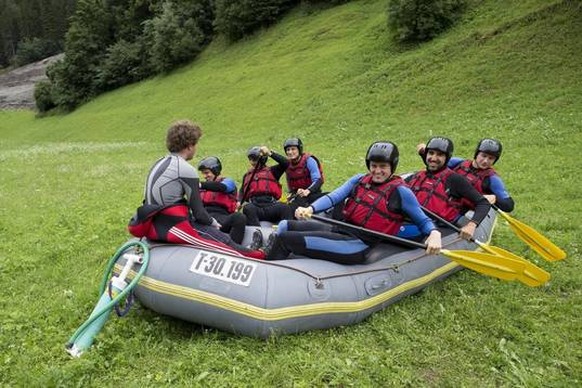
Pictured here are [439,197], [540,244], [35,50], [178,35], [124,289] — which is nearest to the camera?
[124,289]

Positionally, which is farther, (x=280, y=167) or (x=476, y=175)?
(x=280, y=167)

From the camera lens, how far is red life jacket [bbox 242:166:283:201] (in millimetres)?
8594

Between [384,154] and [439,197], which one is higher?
[384,154]

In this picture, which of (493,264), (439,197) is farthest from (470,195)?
(493,264)

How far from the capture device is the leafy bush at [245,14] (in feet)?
142

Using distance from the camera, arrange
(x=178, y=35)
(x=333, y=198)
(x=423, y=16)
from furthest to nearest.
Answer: (x=178, y=35), (x=423, y=16), (x=333, y=198)

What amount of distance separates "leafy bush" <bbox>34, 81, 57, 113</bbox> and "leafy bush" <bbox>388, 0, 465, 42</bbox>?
135 ft

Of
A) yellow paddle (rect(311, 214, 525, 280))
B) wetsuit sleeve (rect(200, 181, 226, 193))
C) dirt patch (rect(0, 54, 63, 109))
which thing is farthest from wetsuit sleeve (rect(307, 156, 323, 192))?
dirt patch (rect(0, 54, 63, 109))

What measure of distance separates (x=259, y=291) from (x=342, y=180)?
824cm

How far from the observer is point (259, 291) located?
490 centimetres

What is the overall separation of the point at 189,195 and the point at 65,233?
4.38 metres

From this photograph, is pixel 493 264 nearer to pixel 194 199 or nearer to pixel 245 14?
pixel 194 199

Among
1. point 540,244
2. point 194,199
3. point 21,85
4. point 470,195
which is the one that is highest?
point 194,199

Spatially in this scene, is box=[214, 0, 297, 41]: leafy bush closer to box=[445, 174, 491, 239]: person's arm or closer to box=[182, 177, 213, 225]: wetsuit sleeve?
box=[445, 174, 491, 239]: person's arm
